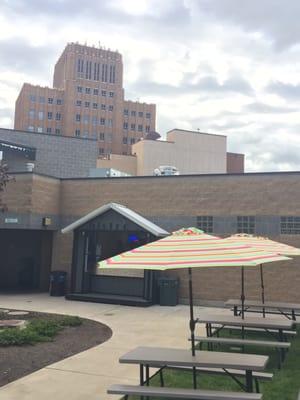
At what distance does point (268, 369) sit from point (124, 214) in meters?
9.35

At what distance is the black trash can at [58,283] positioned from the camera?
18234 millimetres

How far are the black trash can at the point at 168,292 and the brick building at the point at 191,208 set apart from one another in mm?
702

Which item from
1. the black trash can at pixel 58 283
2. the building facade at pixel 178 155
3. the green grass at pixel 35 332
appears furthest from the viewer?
the building facade at pixel 178 155

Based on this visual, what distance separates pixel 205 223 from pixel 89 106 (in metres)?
102

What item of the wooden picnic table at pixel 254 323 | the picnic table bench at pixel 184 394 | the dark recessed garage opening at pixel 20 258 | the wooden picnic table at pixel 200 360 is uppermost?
the dark recessed garage opening at pixel 20 258

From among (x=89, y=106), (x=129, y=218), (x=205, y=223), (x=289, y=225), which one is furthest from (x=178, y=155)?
(x=89, y=106)

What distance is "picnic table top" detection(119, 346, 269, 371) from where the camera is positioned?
5785 millimetres

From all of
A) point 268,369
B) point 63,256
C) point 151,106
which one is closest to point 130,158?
point 63,256

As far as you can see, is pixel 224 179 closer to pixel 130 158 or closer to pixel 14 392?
pixel 14 392

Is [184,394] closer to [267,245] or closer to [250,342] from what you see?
[250,342]

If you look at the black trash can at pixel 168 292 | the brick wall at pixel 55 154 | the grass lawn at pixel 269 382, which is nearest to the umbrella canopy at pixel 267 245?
the grass lawn at pixel 269 382

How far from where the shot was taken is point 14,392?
21.6 ft

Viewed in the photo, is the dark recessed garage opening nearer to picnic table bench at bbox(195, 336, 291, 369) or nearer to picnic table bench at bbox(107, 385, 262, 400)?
picnic table bench at bbox(195, 336, 291, 369)

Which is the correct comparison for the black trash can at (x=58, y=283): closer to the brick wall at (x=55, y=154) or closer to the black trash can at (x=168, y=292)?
the black trash can at (x=168, y=292)
